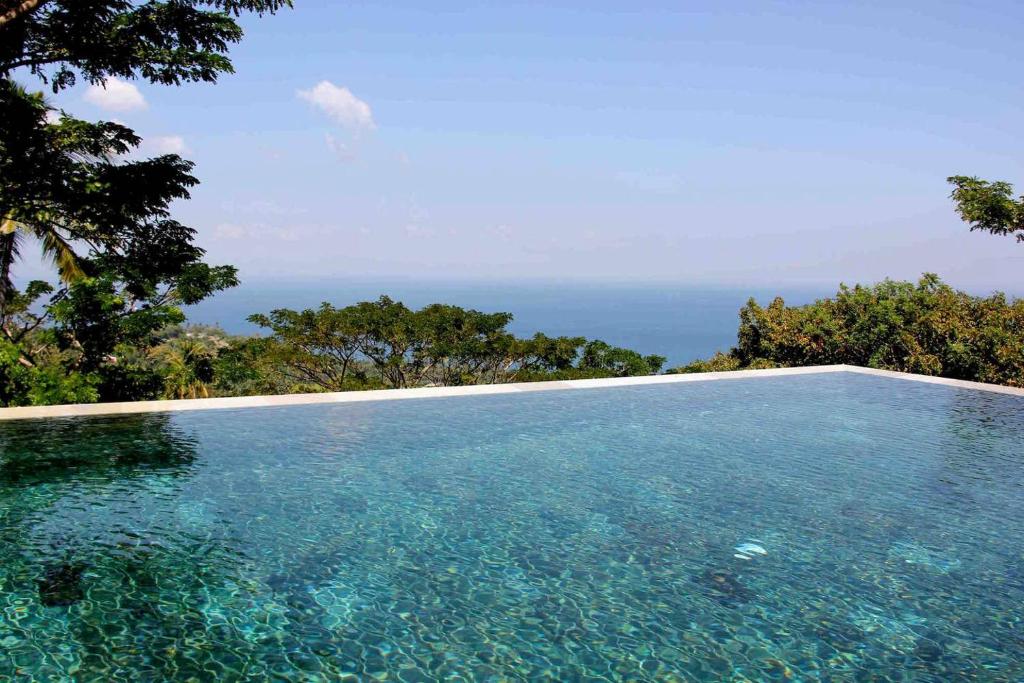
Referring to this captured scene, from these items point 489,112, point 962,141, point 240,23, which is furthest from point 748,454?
point 962,141

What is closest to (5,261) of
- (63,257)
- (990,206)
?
(63,257)

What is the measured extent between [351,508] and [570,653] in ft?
9.75

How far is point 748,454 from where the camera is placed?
27.8 ft

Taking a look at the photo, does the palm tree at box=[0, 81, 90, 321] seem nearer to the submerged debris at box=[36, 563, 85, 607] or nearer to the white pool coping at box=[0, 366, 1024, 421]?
the white pool coping at box=[0, 366, 1024, 421]

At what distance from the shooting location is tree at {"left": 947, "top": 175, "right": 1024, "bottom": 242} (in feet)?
52.2

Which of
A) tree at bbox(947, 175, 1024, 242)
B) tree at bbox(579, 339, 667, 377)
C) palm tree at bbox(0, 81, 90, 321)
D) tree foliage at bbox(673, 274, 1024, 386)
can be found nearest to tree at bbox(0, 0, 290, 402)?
palm tree at bbox(0, 81, 90, 321)

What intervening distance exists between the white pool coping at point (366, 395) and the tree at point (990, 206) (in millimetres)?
4772

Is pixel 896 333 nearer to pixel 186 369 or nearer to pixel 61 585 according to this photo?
pixel 186 369

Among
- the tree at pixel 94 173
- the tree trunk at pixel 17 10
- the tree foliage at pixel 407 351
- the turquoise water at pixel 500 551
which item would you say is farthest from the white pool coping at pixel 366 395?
the tree trunk at pixel 17 10

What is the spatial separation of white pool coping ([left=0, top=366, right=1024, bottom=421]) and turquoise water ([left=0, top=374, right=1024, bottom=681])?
1.76ft

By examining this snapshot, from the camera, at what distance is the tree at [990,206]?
1591 cm

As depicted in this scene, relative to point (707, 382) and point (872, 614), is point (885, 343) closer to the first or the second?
point (707, 382)

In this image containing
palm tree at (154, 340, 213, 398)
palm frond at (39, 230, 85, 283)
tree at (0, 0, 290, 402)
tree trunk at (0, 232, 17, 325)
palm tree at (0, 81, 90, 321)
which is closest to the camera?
palm tree at (0, 81, 90, 321)

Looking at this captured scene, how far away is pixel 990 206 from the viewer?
634 inches
